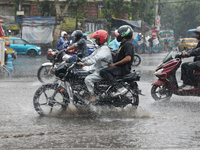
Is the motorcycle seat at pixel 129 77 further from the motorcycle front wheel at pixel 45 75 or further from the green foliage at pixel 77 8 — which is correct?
the green foliage at pixel 77 8

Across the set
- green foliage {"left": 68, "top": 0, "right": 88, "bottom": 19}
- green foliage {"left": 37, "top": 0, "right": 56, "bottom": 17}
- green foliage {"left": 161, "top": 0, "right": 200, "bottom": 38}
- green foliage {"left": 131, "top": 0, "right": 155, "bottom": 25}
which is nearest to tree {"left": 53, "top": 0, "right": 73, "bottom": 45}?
green foliage {"left": 37, "top": 0, "right": 56, "bottom": 17}

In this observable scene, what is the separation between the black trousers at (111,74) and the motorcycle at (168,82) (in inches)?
74.5

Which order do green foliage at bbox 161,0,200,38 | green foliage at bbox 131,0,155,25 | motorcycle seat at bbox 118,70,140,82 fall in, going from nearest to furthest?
motorcycle seat at bbox 118,70,140,82, green foliage at bbox 131,0,155,25, green foliage at bbox 161,0,200,38

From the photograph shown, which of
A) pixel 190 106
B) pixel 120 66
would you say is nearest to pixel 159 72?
pixel 190 106

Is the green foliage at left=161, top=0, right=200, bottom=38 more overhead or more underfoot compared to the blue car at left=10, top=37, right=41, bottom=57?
more overhead

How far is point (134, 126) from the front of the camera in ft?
17.4

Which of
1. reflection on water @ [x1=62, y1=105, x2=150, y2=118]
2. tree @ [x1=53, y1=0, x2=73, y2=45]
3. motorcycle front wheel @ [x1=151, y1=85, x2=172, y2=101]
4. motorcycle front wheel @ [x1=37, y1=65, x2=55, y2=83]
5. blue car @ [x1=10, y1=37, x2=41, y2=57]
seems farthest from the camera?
tree @ [x1=53, y1=0, x2=73, y2=45]

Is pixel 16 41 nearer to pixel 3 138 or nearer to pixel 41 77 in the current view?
pixel 41 77

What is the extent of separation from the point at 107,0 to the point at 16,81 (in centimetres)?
2518

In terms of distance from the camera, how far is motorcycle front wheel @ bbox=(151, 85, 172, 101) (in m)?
7.58

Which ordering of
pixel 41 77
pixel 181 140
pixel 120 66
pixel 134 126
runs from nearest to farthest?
1. pixel 181 140
2. pixel 134 126
3. pixel 120 66
4. pixel 41 77

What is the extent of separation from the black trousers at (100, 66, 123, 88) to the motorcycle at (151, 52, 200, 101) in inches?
74.5

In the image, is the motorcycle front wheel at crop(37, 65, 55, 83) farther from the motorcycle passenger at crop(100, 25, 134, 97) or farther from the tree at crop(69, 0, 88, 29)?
the tree at crop(69, 0, 88, 29)

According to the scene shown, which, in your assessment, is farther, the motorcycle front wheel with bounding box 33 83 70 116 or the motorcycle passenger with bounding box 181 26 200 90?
the motorcycle passenger with bounding box 181 26 200 90
